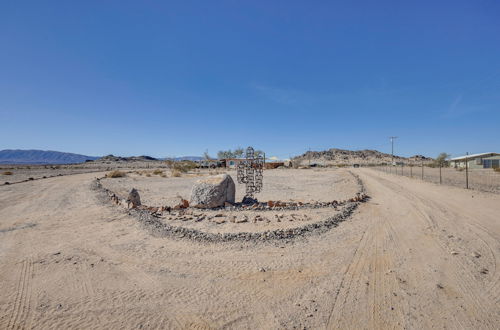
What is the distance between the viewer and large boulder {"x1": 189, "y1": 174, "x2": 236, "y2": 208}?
10.7m

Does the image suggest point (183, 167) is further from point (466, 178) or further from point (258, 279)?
point (258, 279)

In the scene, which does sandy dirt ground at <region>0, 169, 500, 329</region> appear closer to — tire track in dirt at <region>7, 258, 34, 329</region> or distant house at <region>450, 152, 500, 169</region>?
tire track in dirt at <region>7, 258, 34, 329</region>

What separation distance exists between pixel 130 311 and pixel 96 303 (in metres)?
0.68

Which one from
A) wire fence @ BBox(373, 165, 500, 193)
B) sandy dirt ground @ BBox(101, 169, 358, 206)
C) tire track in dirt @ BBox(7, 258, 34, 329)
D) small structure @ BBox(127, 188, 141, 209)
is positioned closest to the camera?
tire track in dirt @ BBox(7, 258, 34, 329)

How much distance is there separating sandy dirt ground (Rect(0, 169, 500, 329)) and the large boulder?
336cm

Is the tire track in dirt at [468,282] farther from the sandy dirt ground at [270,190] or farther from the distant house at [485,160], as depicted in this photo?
the distant house at [485,160]

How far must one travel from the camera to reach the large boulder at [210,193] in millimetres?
10672

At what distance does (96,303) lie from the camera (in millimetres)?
3807

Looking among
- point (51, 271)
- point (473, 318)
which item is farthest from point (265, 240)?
point (51, 271)

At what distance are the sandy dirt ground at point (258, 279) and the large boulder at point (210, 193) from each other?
3.36 meters

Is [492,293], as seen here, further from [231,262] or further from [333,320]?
[231,262]

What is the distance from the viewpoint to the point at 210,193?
1073 centimetres

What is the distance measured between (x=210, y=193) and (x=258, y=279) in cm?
658

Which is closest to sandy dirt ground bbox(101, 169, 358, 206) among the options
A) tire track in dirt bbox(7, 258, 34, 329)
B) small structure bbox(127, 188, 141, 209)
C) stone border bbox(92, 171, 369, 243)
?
small structure bbox(127, 188, 141, 209)
